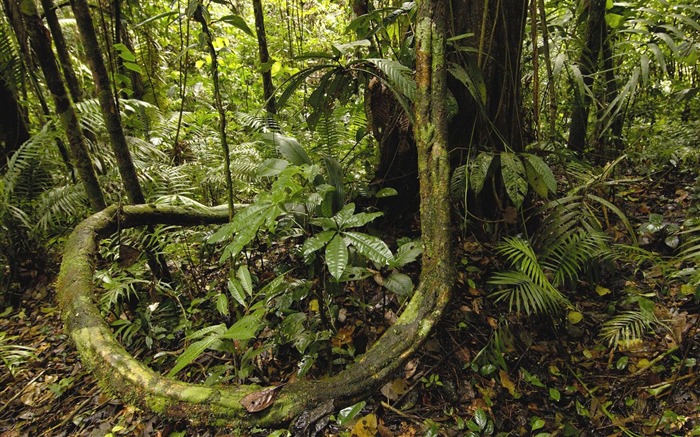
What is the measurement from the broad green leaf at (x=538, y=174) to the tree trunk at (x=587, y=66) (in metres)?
1.02

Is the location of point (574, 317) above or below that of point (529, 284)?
below

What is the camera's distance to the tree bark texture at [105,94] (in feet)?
6.82

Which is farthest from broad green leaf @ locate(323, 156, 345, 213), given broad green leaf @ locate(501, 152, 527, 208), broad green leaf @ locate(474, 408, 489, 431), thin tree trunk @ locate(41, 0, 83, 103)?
thin tree trunk @ locate(41, 0, 83, 103)

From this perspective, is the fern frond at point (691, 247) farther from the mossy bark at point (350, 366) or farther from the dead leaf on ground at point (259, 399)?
the dead leaf on ground at point (259, 399)

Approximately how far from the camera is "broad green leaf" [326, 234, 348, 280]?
141 cm

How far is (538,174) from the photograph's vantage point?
2156mm

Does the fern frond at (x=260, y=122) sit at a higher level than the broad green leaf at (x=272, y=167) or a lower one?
higher

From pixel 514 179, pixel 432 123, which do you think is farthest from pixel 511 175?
pixel 432 123

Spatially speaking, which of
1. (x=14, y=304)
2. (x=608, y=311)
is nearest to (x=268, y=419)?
(x=608, y=311)

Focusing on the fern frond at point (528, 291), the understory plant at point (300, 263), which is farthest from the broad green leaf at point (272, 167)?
the fern frond at point (528, 291)

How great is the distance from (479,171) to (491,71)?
2.60 ft

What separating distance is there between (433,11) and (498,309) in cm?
175

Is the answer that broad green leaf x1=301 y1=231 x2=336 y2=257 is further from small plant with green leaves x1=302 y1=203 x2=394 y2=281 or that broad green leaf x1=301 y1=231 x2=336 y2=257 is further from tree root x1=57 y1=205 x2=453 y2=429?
tree root x1=57 y1=205 x2=453 y2=429

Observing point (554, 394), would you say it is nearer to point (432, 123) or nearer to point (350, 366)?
point (350, 366)
